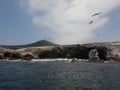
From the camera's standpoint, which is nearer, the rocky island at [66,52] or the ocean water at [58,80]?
the ocean water at [58,80]

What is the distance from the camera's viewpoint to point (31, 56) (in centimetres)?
15975

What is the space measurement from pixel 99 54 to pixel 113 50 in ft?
23.2

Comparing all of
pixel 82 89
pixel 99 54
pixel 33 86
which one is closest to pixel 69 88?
pixel 82 89

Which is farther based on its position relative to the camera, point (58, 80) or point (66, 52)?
point (66, 52)

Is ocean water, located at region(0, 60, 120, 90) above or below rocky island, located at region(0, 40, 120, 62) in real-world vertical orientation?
below

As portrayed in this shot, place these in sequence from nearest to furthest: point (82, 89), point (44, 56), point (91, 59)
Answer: point (82, 89) → point (91, 59) → point (44, 56)

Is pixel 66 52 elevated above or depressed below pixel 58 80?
above

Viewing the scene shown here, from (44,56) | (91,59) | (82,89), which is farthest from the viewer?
(44,56)

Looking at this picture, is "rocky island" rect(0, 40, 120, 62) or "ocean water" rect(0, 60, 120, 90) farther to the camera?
"rocky island" rect(0, 40, 120, 62)

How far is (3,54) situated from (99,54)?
48749mm

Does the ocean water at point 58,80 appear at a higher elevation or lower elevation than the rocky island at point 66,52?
lower

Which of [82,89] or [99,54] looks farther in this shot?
[99,54]

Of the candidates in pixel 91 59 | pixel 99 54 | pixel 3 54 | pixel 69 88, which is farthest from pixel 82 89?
pixel 3 54

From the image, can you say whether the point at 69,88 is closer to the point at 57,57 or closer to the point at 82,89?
the point at 82,89
